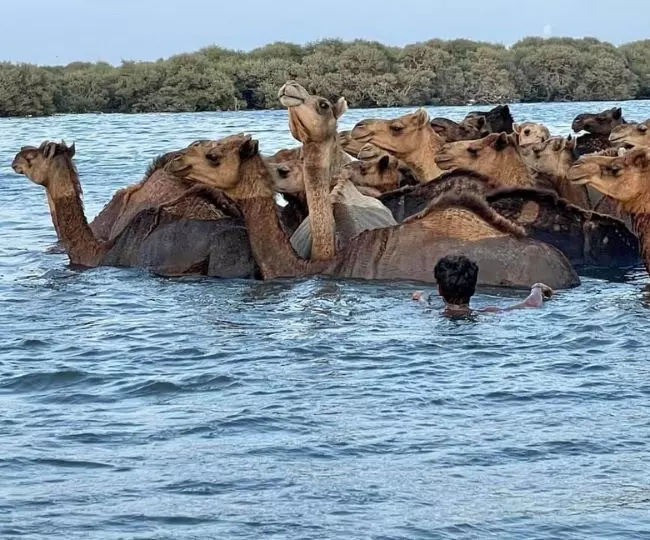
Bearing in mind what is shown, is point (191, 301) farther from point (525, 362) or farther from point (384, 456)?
point (384, 456)

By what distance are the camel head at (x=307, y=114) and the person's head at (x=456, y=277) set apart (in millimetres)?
1825

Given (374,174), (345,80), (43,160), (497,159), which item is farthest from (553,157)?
(345,80)

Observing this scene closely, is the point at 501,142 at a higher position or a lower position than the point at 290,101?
lower

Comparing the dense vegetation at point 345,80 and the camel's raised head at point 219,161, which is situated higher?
the dense vegetation at point 345,80

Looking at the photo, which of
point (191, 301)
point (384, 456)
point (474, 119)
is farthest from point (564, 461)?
point (474, 119)

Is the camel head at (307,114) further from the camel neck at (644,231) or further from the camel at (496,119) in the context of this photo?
the camel at (496,119)

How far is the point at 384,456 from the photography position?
749cm

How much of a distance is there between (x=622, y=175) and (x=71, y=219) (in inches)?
203

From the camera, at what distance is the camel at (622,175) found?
1200cm

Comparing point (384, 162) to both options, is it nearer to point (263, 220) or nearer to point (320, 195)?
point (263, 220)

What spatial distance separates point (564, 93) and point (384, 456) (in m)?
54.0

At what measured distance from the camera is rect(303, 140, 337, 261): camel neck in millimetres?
12438

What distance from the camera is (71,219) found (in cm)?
1445

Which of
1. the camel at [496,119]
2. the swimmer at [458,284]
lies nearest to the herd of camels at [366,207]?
the swimmer at [458,284]
